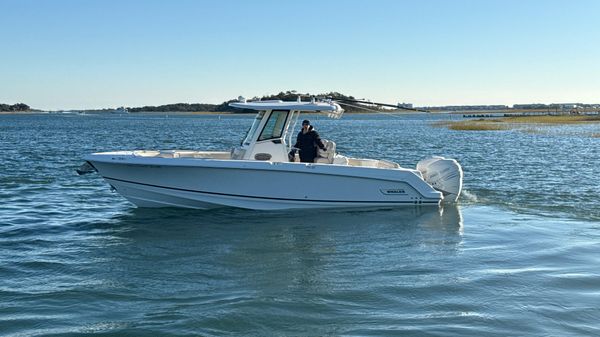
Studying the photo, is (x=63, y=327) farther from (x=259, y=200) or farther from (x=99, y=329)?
(x=259, y=200)

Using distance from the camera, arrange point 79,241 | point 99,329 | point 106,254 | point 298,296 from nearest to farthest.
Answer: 1. point 99,329
2. point 298,296
3. point 106,254
4. point 79,241

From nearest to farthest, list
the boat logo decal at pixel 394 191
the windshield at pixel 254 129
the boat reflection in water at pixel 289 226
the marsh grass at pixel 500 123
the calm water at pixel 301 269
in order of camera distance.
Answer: the calm water at pixel 301 269 → the boat reflection in water at pixel 289 226 → the boat logo decal at pixel 394 191 → the windshield at pixel 254 129 → the marsh grass at pixel 500 123

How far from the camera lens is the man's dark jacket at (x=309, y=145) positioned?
14.8 metres

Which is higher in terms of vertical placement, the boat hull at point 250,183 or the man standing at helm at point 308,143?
the man standing at helm at point 308,143

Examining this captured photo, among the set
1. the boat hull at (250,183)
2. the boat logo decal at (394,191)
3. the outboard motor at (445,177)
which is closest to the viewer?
the boat hull at (250,183)

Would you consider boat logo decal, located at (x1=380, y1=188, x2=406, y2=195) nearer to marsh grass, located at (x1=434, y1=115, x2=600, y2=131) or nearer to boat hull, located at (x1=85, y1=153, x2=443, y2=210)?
boat hull, located at (x1=85, y1=153, x2=443, y2=210)

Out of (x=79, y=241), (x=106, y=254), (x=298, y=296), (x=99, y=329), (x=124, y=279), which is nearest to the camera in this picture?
(x=99, y=329)

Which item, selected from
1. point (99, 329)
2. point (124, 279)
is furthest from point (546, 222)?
point (99, 329)

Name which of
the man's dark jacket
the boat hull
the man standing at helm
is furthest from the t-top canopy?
the boat hull

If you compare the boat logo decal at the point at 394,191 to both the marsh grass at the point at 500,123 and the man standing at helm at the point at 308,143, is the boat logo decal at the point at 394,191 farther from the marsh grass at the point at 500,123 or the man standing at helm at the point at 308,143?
the marsh grass at the point at 500,123

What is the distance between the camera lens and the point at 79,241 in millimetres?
11828

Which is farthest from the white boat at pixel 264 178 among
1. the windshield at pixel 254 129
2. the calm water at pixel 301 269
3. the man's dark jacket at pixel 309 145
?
the calm water at pixel 301 269

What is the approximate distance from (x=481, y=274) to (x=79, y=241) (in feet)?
22.9

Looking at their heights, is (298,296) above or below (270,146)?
below
